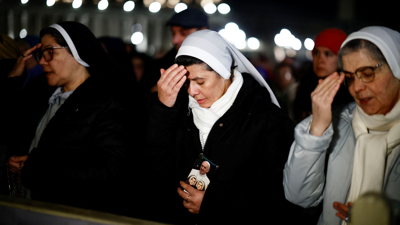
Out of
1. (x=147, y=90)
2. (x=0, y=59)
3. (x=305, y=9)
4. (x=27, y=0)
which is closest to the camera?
(x=0, y=59)

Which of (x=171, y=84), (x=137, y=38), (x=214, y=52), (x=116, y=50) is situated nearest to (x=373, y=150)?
(x=214, y=52)

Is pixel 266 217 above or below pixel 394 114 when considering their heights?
below

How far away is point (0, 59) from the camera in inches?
136

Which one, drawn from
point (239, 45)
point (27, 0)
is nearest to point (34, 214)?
point (239, 45)

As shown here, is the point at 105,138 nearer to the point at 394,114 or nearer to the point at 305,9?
the point at 394,114

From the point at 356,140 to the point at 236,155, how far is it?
74 centimetres

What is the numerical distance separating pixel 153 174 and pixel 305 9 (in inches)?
390

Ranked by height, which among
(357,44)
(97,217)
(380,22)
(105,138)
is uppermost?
(380,22)

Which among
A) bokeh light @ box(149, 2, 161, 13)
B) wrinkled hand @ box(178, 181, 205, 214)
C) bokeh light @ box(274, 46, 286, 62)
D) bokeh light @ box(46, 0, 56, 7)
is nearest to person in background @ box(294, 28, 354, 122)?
wrinkled hand @ box(178, 181, 205, 214)

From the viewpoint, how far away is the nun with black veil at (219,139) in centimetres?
200

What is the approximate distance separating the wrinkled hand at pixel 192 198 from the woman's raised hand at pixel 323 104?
0.82m

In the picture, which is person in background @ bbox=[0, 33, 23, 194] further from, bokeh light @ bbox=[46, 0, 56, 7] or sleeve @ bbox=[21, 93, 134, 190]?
bokeh light @ bbox=[46, 0, 56, 7]

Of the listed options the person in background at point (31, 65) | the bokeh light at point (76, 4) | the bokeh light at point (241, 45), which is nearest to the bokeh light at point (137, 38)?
the bokeh light at point (76, 4)

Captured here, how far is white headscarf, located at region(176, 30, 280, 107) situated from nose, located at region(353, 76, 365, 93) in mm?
661
